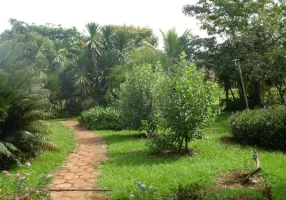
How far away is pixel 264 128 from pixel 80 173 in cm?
535

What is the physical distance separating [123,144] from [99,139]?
201 centimetres

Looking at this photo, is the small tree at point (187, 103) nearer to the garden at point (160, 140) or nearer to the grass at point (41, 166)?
Answer: the garden at point (160, 140)

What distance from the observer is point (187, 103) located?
7.85 meters

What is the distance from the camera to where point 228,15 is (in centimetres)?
1884

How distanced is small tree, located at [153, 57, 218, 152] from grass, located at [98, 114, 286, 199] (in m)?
0.72

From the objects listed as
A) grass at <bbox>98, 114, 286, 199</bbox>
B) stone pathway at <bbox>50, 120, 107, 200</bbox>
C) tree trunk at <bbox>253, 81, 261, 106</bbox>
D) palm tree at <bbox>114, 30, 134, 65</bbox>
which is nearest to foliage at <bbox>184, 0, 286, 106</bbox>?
tree trunk at <bbox>253, 81, 261, 106</bbox>

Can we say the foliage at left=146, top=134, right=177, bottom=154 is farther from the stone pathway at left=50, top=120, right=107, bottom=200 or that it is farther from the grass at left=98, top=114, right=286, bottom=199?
the stone pathway at left=50, top=120, right=107, bottom=200

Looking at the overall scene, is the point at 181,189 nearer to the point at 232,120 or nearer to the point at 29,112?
the point at 29,112

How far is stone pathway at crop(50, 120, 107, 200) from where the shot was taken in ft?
17.4

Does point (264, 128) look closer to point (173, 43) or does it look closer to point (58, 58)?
point (173, 43)

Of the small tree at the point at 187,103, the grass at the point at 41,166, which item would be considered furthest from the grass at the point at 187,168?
the grass at the point at 41,166

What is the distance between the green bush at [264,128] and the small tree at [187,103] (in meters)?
1.94

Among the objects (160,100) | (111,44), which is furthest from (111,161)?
(111,44)

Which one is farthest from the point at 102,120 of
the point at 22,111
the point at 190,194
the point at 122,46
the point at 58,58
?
the point at 58,58
